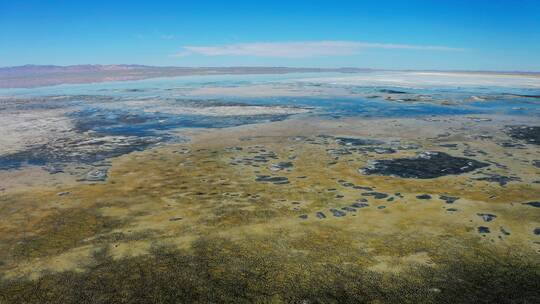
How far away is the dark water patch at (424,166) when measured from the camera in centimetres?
1039

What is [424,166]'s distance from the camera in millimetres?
11070

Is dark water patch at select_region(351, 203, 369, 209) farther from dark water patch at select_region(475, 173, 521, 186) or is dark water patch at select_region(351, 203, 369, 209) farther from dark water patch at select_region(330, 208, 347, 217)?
dark water patch at select_region(475, 173, 521, 186)

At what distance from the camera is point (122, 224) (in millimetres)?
7316

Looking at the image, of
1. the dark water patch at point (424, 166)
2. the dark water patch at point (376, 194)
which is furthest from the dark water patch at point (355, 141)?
the dark water patch at point (376, 194)

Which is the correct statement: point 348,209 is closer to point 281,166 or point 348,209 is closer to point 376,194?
point 376,194

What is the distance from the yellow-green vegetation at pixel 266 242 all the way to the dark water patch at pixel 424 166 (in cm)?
49

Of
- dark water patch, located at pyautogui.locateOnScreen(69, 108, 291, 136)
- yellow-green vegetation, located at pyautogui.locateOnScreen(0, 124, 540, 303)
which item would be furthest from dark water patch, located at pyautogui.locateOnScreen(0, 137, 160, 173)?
yellow-green vegetation, located at pyautogui.locateOnScreen(0, 124, 540, 303)

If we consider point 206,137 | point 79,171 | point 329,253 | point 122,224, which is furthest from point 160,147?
point 329,253

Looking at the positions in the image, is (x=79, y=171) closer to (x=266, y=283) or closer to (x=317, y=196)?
(x=317, y=196)

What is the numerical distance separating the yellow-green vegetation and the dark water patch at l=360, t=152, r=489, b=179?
0.49 meters

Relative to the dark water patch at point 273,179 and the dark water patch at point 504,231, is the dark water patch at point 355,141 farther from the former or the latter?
the dark water patch at point 504,231

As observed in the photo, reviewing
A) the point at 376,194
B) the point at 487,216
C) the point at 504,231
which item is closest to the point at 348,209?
the point at 376,194

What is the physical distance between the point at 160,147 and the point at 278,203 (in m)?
7.66

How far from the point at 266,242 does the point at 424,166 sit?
21.0 ft
